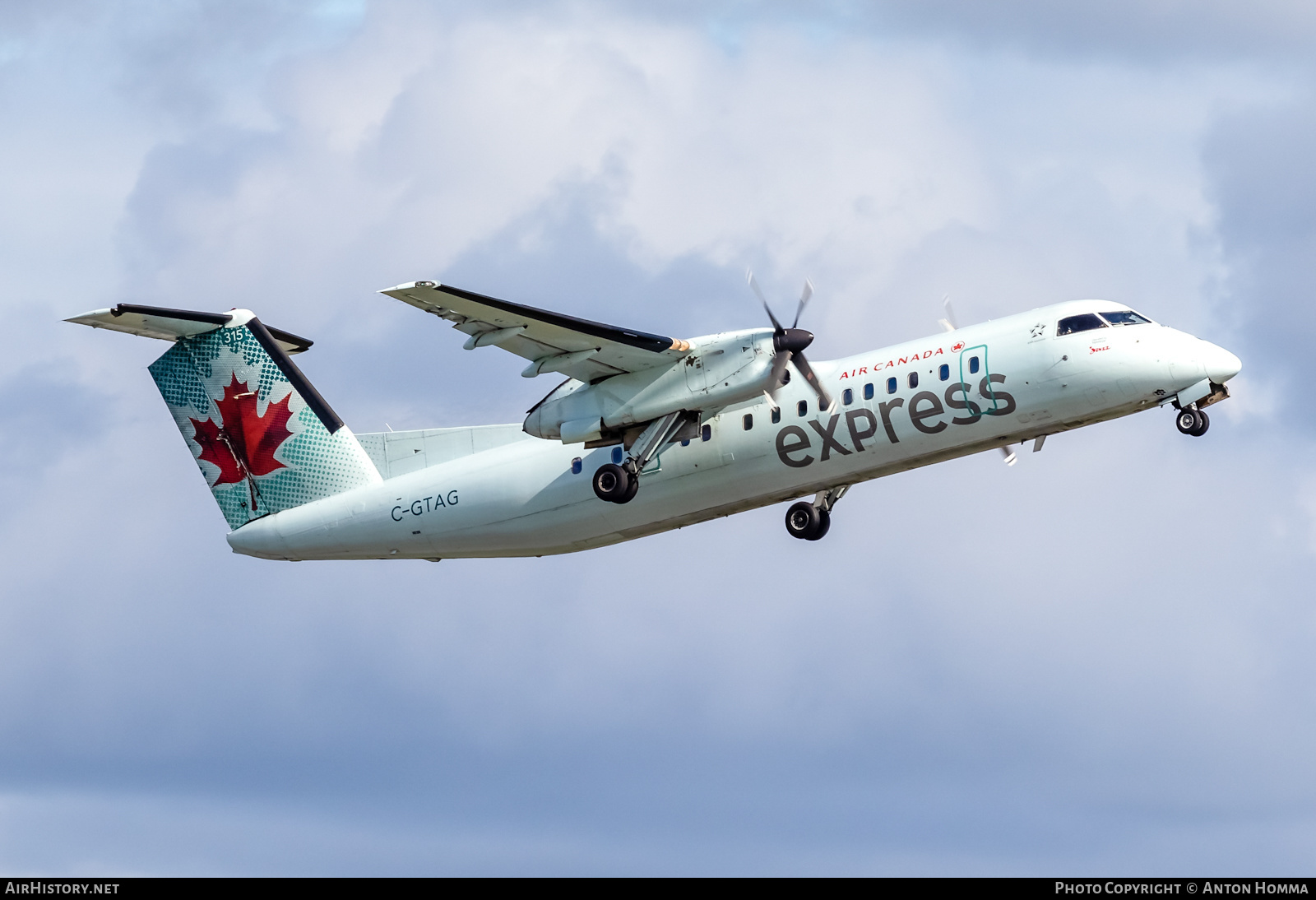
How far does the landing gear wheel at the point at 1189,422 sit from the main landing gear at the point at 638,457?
7.56 m

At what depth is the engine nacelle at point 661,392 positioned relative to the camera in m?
27.3

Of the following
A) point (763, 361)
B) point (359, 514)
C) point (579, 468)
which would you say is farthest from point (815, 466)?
point (359, 514)

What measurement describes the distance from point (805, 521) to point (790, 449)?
2.80 meters

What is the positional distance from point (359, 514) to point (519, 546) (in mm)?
2979

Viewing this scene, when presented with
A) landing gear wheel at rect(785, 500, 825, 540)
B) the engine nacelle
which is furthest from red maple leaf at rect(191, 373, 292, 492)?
landing gear wheel at rect(785, 500, 825, 540)

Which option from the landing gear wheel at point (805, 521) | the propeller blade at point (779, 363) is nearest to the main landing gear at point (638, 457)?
the propeller blade at point (779, 363)

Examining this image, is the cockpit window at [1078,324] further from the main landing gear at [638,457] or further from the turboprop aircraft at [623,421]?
the main landing gear at [638,457]

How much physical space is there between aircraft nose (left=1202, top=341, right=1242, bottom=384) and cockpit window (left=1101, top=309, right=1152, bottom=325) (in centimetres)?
101

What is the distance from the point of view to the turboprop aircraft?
1031 inches

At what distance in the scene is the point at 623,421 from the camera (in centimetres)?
2809

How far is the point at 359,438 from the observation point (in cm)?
3177
